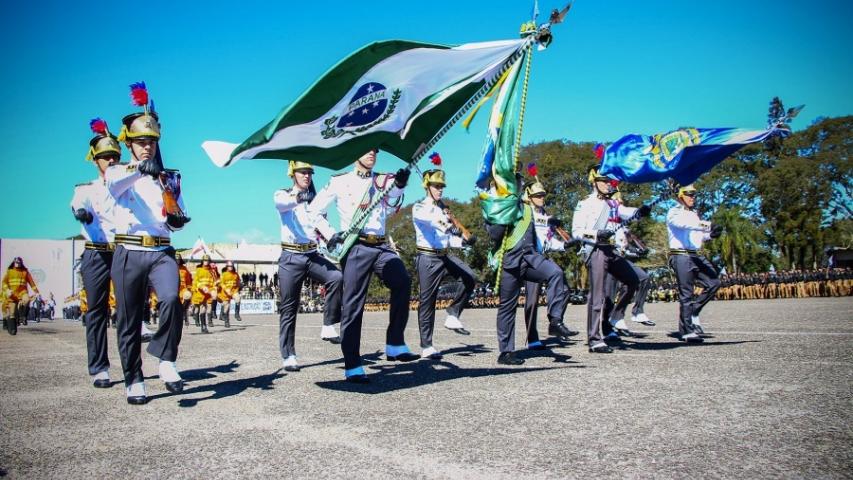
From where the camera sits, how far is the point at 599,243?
889 cm

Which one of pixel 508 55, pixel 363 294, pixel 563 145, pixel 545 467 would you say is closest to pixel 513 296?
pixel 363 294

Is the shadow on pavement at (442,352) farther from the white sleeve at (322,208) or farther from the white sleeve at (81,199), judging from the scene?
the white sleeve at (81,199)

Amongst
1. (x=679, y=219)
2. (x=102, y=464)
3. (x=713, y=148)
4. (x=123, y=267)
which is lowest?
(x=102, y=464)

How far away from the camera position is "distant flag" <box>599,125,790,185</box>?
959 centimetres

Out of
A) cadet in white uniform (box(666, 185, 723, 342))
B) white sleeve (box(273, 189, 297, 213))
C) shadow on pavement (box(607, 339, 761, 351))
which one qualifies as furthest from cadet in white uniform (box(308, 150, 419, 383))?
cadet in white uniform (box(666, 185, 723, 342))

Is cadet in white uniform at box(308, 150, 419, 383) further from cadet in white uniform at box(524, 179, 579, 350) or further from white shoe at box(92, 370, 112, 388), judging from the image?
white shoe at box(92, 370, 112, 388)

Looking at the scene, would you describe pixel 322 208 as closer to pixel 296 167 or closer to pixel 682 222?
pixel 296 167

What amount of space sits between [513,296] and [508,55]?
291cm

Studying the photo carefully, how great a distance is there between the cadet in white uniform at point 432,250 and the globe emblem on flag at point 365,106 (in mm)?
3176

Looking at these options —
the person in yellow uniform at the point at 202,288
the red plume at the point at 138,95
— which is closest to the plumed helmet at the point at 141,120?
the red plume at the point at 138,95

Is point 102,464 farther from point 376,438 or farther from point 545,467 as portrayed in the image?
point 545,467

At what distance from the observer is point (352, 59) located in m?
5.89

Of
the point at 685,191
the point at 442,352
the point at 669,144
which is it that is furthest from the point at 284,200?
the point at 685,191

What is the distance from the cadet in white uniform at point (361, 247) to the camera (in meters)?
6.51
